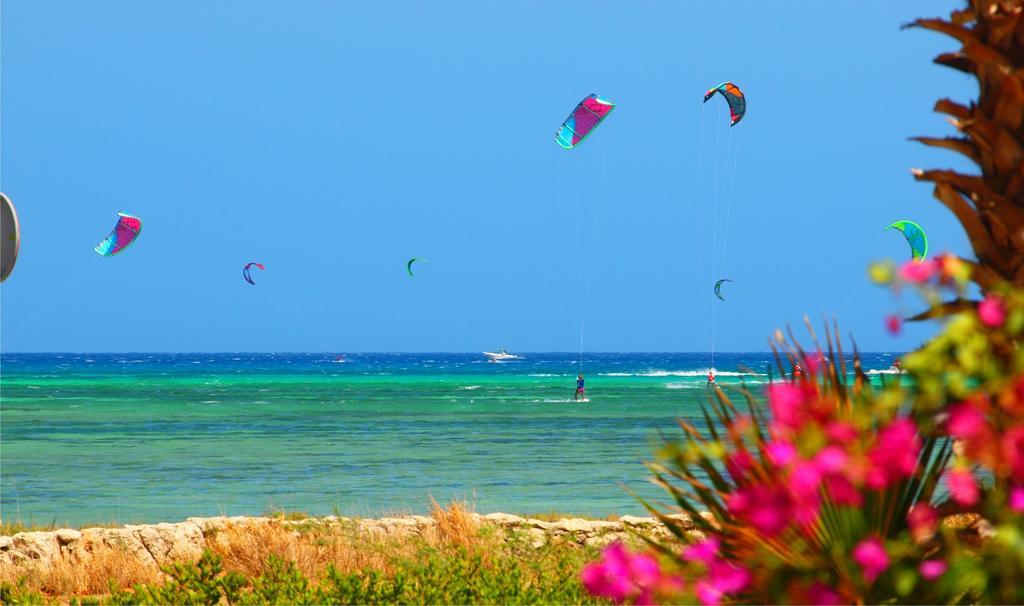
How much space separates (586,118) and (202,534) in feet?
61.6

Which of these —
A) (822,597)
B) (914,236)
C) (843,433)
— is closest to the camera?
(843,433)

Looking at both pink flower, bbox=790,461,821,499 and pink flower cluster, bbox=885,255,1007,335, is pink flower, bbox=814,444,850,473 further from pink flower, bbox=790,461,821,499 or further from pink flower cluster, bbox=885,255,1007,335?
pink flower cluster, bbox=885,255,1007,335

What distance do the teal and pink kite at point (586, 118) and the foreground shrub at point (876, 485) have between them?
77.0 feet

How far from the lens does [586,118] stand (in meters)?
28.7

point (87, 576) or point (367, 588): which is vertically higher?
point (367, 588)

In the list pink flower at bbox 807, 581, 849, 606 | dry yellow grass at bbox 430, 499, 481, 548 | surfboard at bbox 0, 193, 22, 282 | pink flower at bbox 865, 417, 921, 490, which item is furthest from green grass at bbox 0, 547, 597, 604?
pink flower at bbox 865, 417, 921, 490

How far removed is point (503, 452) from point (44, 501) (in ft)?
39.2

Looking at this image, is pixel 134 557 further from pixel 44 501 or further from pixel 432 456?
pixel 432 456

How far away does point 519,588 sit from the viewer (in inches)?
298

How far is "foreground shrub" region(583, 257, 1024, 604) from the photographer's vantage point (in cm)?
278

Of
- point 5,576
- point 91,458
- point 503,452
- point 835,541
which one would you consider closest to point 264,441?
point 91,458

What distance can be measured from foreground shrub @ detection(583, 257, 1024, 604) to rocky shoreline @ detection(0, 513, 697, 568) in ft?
20.5

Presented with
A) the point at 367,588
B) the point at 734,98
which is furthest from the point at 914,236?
the point at 367,588

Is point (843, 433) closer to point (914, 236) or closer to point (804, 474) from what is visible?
point (804, 474)
